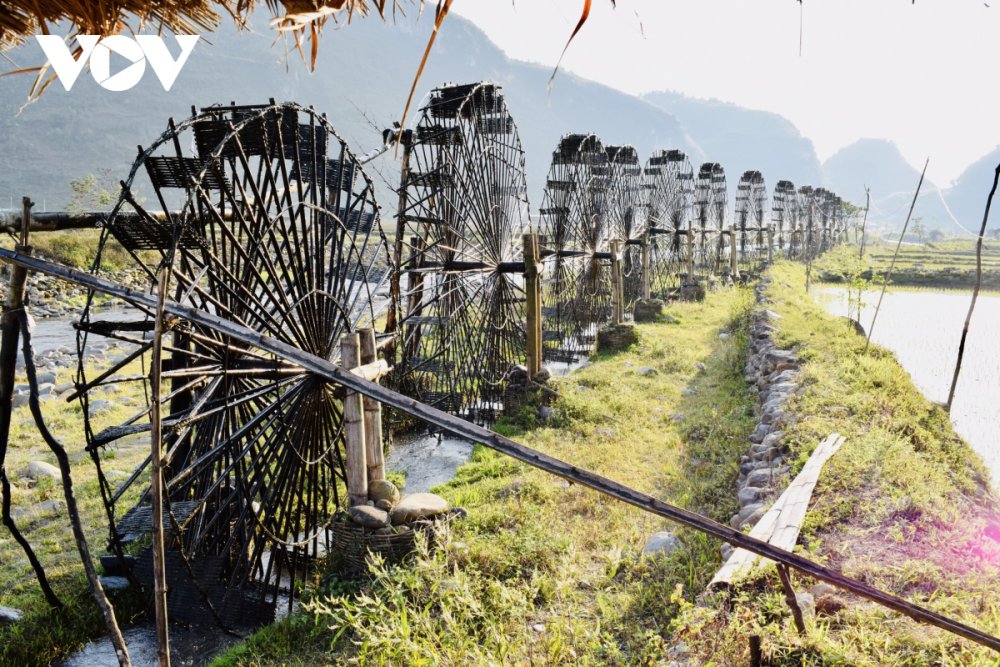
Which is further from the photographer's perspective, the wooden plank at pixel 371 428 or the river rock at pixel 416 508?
the wooden plank at pixel 371 428

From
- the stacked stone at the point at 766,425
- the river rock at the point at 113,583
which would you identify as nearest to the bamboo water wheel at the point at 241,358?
the river rock at the point at 113,583

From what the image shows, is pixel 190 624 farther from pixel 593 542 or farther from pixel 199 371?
pixel 593 542

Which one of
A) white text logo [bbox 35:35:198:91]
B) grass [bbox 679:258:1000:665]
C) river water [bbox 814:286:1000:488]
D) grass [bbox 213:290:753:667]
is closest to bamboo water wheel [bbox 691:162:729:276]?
river water [bbox 814:286:1000:488]

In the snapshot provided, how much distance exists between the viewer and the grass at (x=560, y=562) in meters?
3.66

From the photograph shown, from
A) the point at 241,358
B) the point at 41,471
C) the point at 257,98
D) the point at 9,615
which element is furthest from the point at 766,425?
the point at 257,98

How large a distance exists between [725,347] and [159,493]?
14.0 m

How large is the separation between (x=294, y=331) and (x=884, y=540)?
487cm

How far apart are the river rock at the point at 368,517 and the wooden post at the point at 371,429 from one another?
0.49 m

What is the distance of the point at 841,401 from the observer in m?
7.38

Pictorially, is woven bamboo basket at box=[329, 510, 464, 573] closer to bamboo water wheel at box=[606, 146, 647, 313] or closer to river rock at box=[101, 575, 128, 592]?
river rock at box=[101, 575, 128, 592]

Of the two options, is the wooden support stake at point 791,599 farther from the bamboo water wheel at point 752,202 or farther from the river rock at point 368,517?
the bamboo water wheel at point 752,202

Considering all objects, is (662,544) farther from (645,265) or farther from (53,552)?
(645,265)

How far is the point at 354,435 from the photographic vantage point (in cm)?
518

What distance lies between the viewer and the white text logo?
2.50 m
